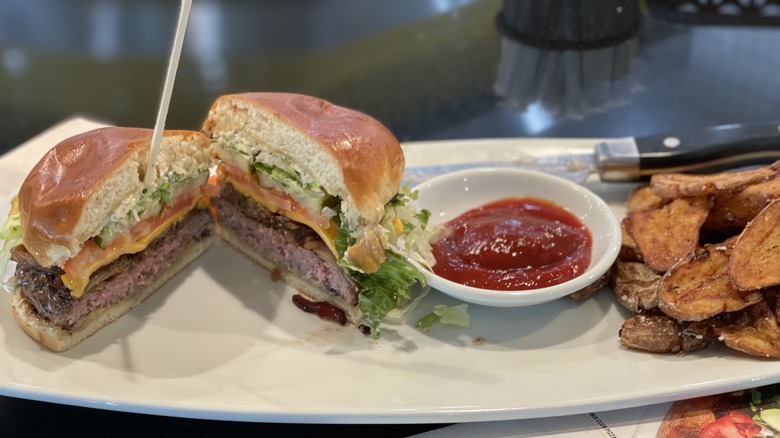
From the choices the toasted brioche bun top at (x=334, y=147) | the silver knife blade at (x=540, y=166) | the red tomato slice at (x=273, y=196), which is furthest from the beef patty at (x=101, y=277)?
the silver knife blade at (x=540, y=166)

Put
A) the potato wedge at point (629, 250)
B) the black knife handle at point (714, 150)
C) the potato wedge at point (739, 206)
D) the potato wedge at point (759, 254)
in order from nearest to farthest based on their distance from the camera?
the potato wedge at point (759, 254), the potato wedge at point (739, 206), the potato wedge at point (629, 250), the black knife handle at point (714, 150)

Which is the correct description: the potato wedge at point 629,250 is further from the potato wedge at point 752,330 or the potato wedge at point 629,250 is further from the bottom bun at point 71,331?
the bottom bun at point 71,331

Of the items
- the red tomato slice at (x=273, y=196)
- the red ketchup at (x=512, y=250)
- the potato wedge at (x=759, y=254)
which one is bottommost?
the red ketchup at (x=512, y=250)

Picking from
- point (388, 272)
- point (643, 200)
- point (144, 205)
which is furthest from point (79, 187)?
point (643, 200)

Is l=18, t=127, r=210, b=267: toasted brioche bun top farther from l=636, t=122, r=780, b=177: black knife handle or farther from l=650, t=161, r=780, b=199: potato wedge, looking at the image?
l=636, t=122, r=780, b=177: black knife handle

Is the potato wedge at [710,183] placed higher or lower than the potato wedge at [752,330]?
higher

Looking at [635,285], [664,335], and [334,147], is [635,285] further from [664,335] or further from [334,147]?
[334,147]

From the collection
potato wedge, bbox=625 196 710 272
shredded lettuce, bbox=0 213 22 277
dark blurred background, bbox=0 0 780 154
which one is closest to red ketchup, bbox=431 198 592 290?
potato wedge, bbox=625 196 710 272
